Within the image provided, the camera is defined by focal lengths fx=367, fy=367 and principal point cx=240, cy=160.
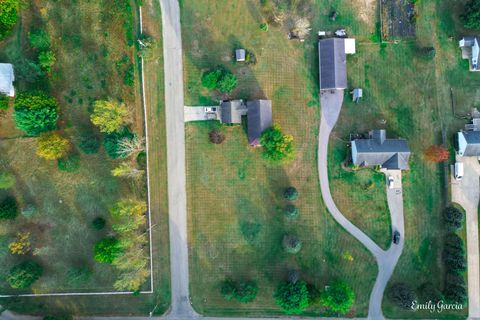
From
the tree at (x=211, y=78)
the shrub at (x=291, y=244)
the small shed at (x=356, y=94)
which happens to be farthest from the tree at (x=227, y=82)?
the shrub at (x=291, y=244)

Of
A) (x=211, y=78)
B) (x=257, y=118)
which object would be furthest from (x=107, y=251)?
(x=211, y=78)

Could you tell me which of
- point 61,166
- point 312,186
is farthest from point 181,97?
point 312,186

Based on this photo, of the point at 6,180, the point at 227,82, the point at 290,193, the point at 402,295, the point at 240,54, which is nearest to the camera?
the point at 402,295

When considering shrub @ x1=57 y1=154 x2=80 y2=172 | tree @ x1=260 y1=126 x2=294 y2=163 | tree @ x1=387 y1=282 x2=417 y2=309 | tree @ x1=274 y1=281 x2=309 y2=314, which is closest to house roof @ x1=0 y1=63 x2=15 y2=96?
shrub @ x1=57 y1=154 x2=80 y2=172

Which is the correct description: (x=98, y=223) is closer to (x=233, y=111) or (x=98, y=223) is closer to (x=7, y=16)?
(x=233, y=111)

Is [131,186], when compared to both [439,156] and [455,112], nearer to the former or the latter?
[439,156]
